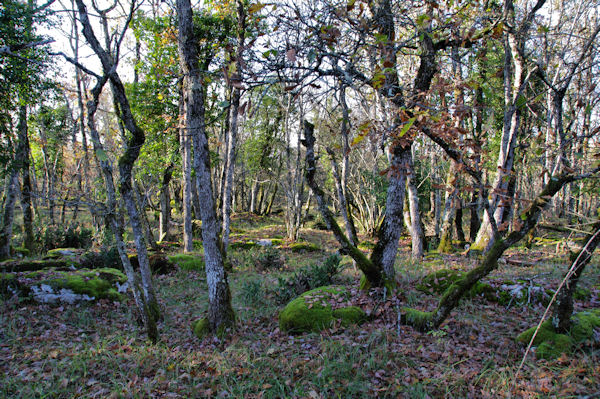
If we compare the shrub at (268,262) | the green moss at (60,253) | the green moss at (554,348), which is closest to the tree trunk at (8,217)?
the green moss at (60,253)

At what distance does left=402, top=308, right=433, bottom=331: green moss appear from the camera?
470cm

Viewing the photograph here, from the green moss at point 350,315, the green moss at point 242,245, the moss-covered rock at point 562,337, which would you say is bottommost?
the green moss at point 242,245

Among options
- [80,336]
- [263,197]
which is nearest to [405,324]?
[80,336]

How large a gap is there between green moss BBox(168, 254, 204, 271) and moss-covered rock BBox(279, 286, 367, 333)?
5731 mm

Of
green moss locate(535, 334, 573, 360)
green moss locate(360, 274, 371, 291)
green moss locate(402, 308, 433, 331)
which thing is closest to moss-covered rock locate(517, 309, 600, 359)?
green moss locate(535, 334, 573, 360)

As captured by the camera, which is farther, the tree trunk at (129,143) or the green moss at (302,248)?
the green moss at (302,248)

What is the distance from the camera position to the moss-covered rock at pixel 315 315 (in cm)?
509

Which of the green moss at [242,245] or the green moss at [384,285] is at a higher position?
the green moss at [384,285]

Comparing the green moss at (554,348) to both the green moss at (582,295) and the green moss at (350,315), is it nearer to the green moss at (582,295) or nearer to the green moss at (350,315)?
the green moss at (350,315)

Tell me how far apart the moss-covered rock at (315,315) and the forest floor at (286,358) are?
0.17 m

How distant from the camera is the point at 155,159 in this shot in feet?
45.5

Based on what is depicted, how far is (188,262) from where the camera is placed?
412 inches

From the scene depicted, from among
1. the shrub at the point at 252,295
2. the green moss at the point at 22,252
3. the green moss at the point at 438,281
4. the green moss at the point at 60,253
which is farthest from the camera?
the green moss at the point at 22,252

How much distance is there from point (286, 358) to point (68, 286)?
551 cm
